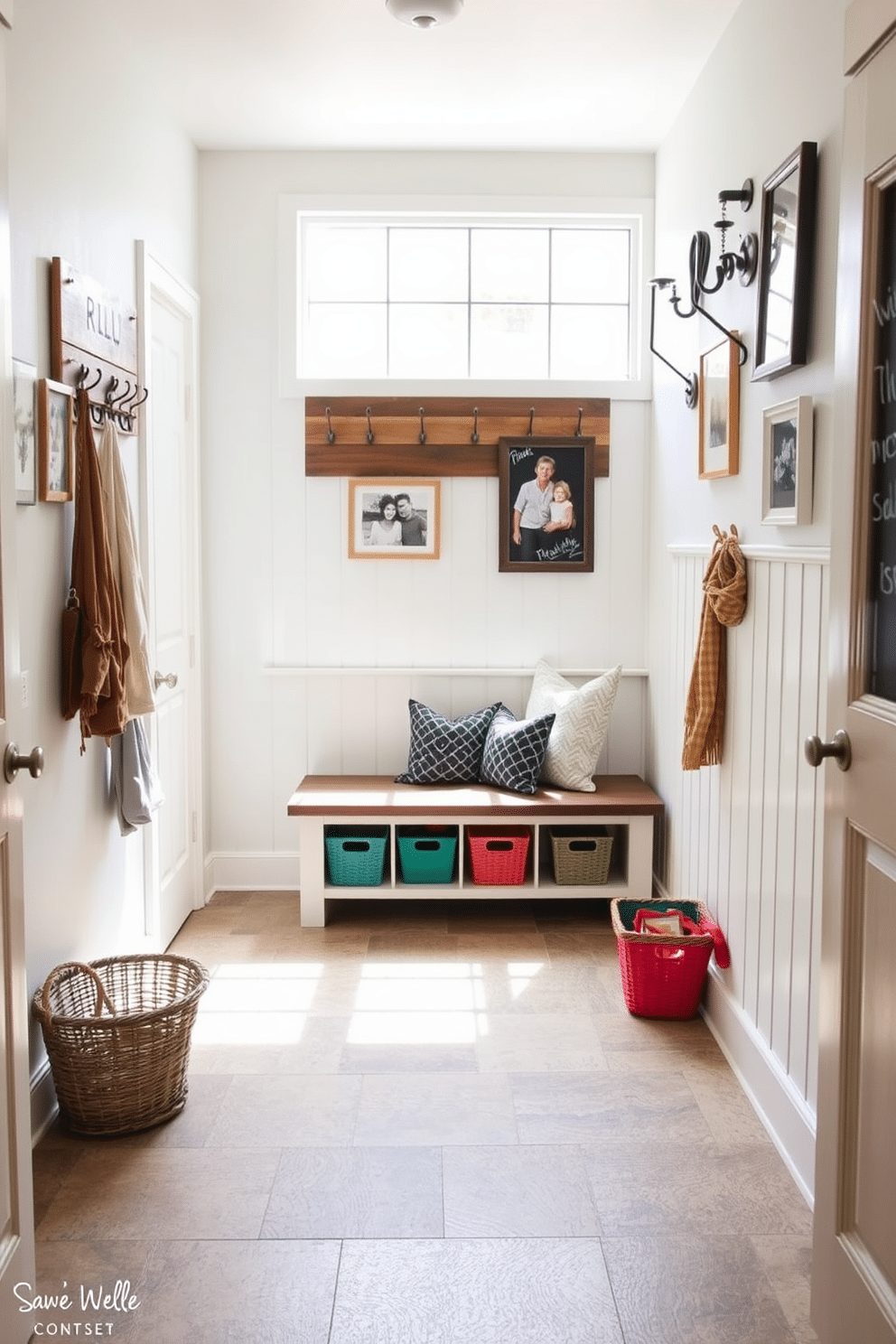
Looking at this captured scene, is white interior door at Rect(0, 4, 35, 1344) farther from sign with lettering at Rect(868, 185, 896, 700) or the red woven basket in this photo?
the red woven basket

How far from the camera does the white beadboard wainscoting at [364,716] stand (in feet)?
15.3

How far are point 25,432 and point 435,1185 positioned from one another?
6.14 ft

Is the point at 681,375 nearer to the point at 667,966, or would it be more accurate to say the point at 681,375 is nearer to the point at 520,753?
the point at 520,753

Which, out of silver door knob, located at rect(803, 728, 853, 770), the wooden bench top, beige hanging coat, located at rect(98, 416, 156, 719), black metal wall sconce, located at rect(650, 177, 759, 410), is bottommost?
the wooden bench top

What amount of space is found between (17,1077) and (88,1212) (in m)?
0.60

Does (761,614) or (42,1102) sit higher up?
(761,614)

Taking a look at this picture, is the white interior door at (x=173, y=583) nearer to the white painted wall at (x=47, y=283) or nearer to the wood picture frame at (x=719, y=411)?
the white painted wall at (x=47, y=283)

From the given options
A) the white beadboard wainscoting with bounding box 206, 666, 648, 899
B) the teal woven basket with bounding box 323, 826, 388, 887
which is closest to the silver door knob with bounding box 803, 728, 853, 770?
the teal woven basket with bounding box 323, 826, 388, 887

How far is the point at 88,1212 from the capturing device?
2.46 m

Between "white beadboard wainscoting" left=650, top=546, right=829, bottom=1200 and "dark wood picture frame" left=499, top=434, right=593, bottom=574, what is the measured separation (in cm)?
95

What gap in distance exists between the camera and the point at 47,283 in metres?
2.79

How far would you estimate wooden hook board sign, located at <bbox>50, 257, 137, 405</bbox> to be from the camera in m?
2.82

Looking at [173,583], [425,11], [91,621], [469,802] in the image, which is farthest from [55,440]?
[469,802]

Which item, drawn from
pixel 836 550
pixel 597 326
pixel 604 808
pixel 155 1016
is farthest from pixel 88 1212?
→ pixel 597 326
